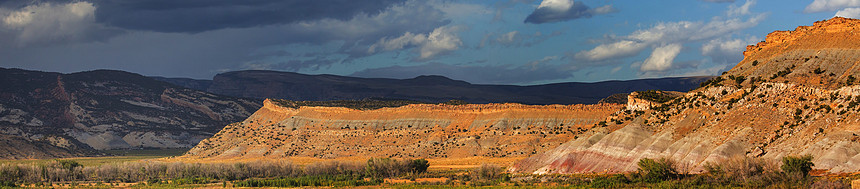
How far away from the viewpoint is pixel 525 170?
9350cm

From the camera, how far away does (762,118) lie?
78.6m

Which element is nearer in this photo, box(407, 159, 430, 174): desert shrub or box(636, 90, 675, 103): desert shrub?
box(636, 90, 675, 103): desert shrub

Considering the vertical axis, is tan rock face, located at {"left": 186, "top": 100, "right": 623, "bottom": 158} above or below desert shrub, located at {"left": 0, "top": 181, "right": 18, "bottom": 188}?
above

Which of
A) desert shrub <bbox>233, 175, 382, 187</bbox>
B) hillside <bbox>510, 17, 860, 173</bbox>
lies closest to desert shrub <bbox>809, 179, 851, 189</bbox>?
hillside <bbox>510, 17, 860, 173</bbox>

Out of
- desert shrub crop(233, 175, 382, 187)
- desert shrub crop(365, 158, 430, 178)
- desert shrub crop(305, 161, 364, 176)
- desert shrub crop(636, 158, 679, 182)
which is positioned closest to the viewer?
desert shrub crop(636, 158, 679, 182)

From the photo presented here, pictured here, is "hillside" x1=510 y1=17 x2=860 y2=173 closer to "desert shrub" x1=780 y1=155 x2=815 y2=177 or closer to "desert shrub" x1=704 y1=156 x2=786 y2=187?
"desert shrub" x1=780 y1=155 x2=815 y2=177

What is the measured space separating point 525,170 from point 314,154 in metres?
58.7

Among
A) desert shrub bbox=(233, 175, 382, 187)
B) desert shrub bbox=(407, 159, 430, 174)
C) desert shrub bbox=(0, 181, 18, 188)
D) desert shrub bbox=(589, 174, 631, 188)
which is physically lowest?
desert shrub bbox=(233, 175, 382, 187)

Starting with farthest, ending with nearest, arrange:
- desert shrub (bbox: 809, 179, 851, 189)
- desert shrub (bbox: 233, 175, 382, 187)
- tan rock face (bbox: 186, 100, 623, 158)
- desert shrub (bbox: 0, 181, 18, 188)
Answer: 1. tan rock face (bbox: 186, 100, 623, 158)
2. desert shrub (bbox: 0, 181, 18, 188)
3. desert shrub (bbox: 233, 175, 382, 187)
4. desert shrub (bbox: 809, 179, 851, 189)

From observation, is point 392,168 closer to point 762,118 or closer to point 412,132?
point 412,132

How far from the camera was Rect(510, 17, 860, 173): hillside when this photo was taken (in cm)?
7175

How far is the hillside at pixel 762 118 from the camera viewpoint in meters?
71.8

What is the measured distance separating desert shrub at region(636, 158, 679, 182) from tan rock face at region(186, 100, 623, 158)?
39.5m

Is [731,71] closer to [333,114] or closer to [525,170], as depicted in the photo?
[525,170]
